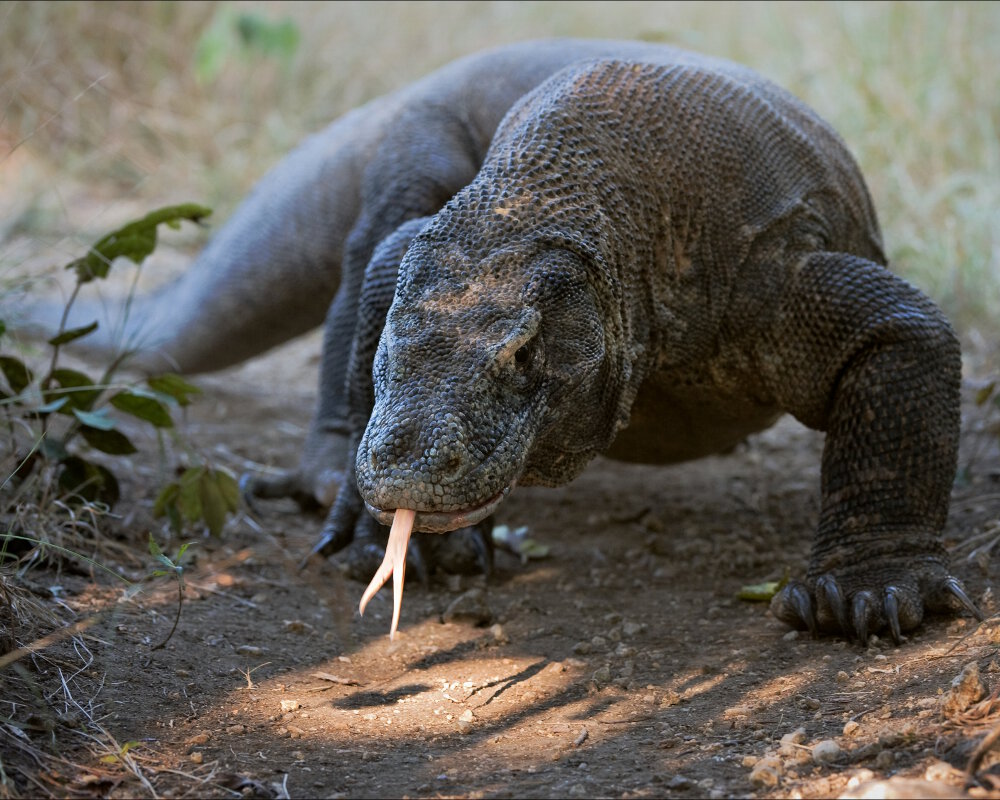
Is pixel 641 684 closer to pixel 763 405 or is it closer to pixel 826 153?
pixel 763 405

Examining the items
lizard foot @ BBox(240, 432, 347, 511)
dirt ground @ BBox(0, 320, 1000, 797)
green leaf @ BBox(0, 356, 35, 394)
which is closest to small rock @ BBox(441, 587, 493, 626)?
dirt ground @ BBox(0, 320, 1000, 797)

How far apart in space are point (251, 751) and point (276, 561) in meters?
1.59

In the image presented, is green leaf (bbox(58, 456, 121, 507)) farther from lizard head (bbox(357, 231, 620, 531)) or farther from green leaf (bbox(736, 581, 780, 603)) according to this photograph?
green leaf (bbox(736, 581, 780, 603))

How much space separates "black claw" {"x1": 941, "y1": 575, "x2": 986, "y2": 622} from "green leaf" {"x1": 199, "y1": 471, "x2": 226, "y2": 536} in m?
2.19

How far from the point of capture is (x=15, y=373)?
390cm

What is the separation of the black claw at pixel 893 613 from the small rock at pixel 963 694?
0.63 m

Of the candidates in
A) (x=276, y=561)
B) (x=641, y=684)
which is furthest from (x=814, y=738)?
(x=276, y=561)

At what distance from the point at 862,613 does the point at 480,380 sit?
118 centimetres

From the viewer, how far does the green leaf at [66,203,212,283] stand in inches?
156

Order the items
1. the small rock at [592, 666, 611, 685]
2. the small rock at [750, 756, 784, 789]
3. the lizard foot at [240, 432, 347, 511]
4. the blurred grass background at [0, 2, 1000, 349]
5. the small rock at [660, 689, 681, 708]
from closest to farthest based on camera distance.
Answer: the small rock at [750, 756, 784, 789] < the small rock at [660, 689, 681, 708] < the small rock at [592, 666, 611, 685] < the lizard foot at [240, 432, 347, 511] < the blurred grass background at [0, 2, 1000, 349]

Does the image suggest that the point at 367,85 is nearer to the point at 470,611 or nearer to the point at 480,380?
the point at 470,611

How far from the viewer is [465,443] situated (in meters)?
2.50

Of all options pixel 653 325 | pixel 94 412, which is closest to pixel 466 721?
pixel 653 325

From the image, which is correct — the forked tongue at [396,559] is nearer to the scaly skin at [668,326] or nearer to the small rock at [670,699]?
the scaly skin at [668,326]
